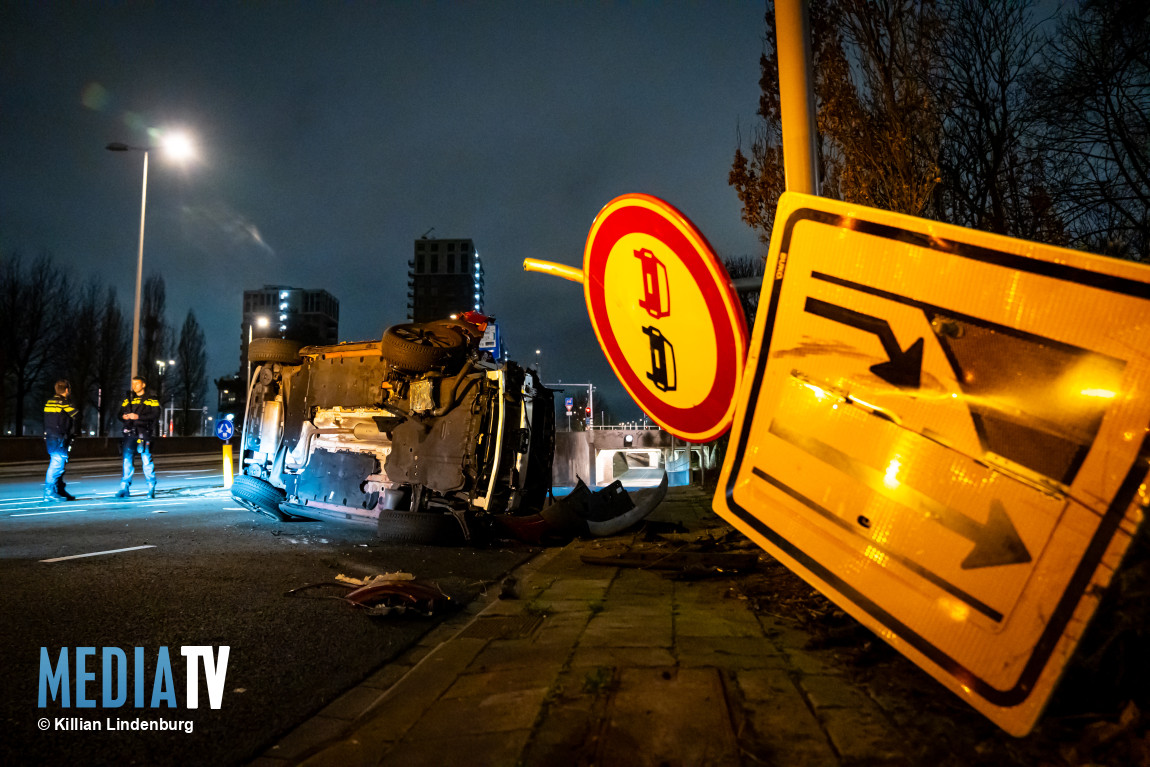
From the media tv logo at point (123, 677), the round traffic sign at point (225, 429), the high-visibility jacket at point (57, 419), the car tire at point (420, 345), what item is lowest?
the round traffic sign at point (225, 429)

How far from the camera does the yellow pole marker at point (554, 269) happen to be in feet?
8.09

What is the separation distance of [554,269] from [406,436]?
18.2 feet

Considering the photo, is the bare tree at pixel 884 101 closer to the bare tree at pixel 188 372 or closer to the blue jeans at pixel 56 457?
the blue jeans at pixel 56 457

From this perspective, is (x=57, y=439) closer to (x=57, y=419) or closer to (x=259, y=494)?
(x=57, y=419)

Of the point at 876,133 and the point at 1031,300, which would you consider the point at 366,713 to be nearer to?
the point at 1031,300

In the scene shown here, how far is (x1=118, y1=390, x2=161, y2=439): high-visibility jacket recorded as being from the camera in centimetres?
1127

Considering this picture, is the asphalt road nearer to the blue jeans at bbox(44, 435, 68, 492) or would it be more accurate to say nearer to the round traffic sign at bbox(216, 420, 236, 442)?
the blue jeans at bbox(44, 435, 68, 492)

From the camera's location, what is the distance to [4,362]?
3612 centimetres

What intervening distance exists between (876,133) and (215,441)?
3907cm

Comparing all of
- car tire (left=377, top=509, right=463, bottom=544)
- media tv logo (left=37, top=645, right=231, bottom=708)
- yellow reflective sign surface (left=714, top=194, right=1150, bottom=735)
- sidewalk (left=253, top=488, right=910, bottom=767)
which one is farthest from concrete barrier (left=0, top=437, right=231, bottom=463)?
yellow reflective sign surface (left=714, top=194, right=1150, bottom=735)

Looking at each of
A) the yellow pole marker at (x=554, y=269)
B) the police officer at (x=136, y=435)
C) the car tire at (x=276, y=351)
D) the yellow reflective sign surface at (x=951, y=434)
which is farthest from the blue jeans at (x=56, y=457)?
the yellow reflective sign surface at (x=951, y=434)

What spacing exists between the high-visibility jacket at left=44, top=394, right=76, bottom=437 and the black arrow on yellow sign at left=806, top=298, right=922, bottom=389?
1232cm

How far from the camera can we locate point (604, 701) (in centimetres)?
288

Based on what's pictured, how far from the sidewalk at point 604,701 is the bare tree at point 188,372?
61.5 m
